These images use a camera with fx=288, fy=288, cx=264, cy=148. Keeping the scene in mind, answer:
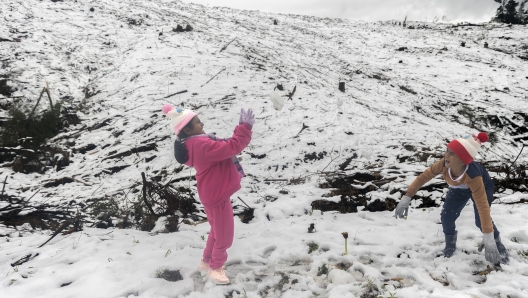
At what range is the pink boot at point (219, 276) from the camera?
3011 mm

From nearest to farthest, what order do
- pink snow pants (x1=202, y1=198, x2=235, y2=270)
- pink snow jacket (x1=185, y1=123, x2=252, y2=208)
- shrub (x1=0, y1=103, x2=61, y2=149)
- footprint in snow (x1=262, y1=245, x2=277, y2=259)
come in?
pink snow jacket (x1=185, y1=123, x2=252, y2=208)
pink snow pants (x1=202, y1=198, x2=235, y2=270)
footprint in snow (x1=262, y1=245, x2=277, y2=259)
shrub (x1=0, y1=103, x2=61, y2=149)

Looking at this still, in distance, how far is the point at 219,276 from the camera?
3.03 meters

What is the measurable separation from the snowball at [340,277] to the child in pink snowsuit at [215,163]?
3.60 feet

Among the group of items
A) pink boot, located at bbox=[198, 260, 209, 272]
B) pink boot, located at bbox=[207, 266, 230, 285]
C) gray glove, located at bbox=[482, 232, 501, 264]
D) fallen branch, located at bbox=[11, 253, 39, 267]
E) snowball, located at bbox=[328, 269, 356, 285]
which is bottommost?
fallen branch, located at bbox=[11, 253, 39, 267]

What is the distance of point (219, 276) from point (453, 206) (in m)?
2.70

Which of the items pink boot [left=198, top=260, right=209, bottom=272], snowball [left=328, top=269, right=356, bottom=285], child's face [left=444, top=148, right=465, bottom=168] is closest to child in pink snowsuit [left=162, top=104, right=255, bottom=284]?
pink boot [left=198, top=260, right=209, bottom=272]

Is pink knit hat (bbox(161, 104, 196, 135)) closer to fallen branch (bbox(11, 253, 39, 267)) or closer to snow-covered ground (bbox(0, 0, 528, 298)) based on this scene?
snow-covered ground (bbox(0, 0, 528, 298))

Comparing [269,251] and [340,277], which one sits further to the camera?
[269,251]

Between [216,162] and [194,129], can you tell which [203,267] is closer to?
[216,162]

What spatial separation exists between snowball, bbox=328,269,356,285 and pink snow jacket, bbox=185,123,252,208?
1.37 m

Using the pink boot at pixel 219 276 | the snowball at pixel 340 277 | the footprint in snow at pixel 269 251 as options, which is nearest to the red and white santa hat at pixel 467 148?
the snowball at pixel 340 277

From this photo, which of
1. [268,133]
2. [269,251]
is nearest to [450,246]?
[269,251]

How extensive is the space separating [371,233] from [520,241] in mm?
1717

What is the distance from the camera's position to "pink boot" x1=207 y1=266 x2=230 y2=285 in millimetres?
3011
